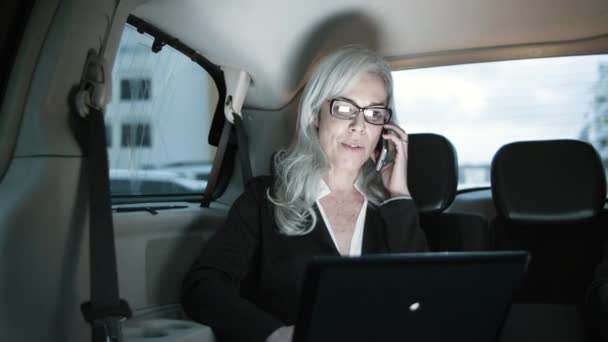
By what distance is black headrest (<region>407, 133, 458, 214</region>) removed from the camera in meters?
2.14

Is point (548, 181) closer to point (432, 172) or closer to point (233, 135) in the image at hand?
point (432, 172)

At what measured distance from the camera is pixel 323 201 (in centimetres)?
192

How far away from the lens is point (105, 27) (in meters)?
1.52

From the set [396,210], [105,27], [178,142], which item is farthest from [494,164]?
[105,27]

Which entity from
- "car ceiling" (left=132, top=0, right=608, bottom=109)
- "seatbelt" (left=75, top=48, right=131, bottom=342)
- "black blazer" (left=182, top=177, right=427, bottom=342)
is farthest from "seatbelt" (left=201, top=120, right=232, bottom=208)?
"seatbelt" (left=75, top=48, right=131, bottom=342)

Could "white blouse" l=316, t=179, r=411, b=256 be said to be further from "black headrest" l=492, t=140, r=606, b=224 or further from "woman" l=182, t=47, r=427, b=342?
"black headrest" l=492, t=140, r=606, b=224

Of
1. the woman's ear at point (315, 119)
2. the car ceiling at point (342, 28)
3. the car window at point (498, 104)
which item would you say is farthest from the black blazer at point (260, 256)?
the car window at point (498, 104)

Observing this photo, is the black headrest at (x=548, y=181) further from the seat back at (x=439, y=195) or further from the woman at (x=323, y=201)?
the woman at (x=323, y=201)

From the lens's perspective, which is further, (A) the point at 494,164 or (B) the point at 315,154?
(A) the point at 494,164

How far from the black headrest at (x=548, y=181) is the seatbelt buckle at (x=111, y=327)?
1424mm

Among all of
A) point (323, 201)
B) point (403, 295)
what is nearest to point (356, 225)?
point (323, 201)

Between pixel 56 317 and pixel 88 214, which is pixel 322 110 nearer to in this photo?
pixel 88 214

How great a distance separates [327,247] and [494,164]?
78 centimetres

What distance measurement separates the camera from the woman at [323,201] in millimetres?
1749
